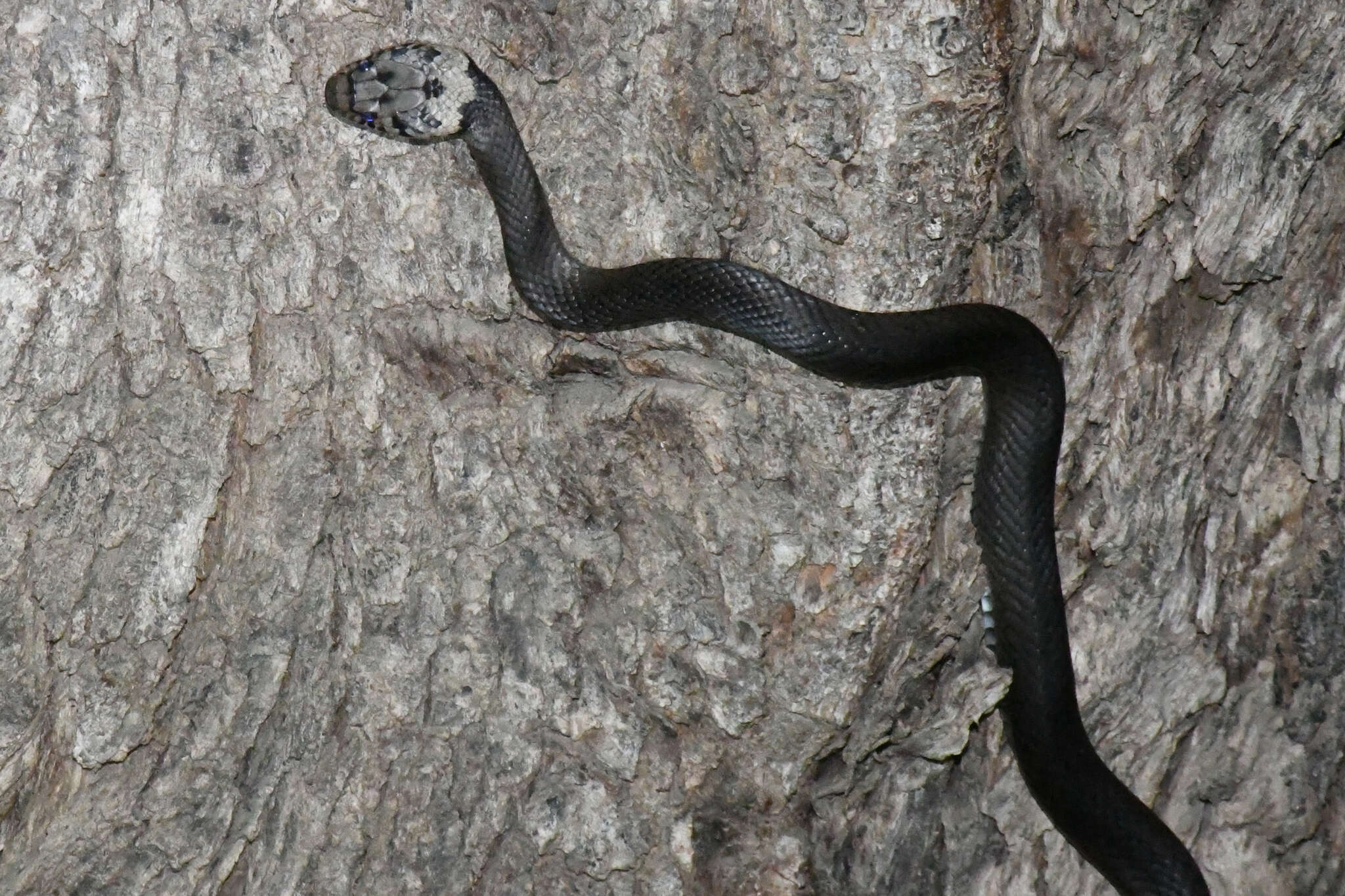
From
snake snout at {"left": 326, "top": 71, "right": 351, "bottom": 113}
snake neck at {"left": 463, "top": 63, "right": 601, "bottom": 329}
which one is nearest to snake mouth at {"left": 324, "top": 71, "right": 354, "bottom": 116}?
snake snout at {"left": 326, "top": 71, "right": 351, "bottom": 113}

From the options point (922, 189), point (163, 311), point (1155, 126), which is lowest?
point (163, 311)

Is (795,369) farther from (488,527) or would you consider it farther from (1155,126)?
(1155,126)

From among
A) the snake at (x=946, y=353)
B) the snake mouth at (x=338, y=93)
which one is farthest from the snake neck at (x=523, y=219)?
the snake mouth at (x=338, y=93)

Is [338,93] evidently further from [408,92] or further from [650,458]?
[650,458]

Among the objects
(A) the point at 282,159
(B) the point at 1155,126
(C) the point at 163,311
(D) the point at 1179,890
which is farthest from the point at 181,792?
(B) the point at 1155,126

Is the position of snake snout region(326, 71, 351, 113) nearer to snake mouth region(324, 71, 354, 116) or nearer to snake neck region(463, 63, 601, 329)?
snake mouth region(324, 71, 354, 116)

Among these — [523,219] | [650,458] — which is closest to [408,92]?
[523,219]

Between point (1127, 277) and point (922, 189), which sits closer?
point (922, 189)
